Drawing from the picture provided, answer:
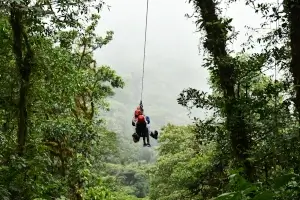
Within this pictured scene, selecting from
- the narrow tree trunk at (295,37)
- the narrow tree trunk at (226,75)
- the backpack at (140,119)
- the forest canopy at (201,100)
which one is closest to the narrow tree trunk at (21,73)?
the forest canopy at (201,100)

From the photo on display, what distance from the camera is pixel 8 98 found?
7691 mm

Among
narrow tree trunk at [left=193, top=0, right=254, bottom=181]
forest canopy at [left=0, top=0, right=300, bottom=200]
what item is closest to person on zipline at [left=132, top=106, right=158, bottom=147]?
forest canopy at [left=0, top=0, right=300, bottom=200]

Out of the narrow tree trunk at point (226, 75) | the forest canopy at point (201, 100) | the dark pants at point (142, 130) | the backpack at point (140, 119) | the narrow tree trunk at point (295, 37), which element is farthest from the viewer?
the dark pants at point (142, 130)

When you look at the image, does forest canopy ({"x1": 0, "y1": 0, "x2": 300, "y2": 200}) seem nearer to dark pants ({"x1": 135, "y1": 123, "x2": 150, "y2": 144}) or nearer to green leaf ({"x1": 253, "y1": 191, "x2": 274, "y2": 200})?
dark pants ({"x1": 135, "y1": 123, "x2": 150, "y2": 144})

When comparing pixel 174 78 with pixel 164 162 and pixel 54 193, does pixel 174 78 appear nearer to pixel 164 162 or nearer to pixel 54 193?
pixel 164 162

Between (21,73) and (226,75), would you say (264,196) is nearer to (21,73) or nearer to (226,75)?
(226,75)

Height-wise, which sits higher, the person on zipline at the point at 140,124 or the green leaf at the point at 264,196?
the person on zipline at the point at 140,124

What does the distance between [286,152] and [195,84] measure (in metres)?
152

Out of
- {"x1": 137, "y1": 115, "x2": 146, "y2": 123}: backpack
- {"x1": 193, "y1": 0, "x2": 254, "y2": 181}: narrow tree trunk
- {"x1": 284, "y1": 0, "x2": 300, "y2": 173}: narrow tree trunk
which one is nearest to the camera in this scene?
{"x1": 284, "y1": 0, "x2": 300, "y2": 173}: narrow tree trunk

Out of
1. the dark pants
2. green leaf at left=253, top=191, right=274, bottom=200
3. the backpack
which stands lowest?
green leaf at left=253, top=191, right=274, bottom=200

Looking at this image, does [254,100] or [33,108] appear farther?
[33,108]

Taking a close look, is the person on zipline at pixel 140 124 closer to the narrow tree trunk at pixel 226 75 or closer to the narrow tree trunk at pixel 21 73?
the narrow tree trunk at pixel 226 75


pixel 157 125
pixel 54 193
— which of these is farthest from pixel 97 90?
pixel 157 125

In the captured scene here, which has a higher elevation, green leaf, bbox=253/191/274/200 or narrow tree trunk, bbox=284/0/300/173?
narrow tree trunk, bbox=284/0/300/173
